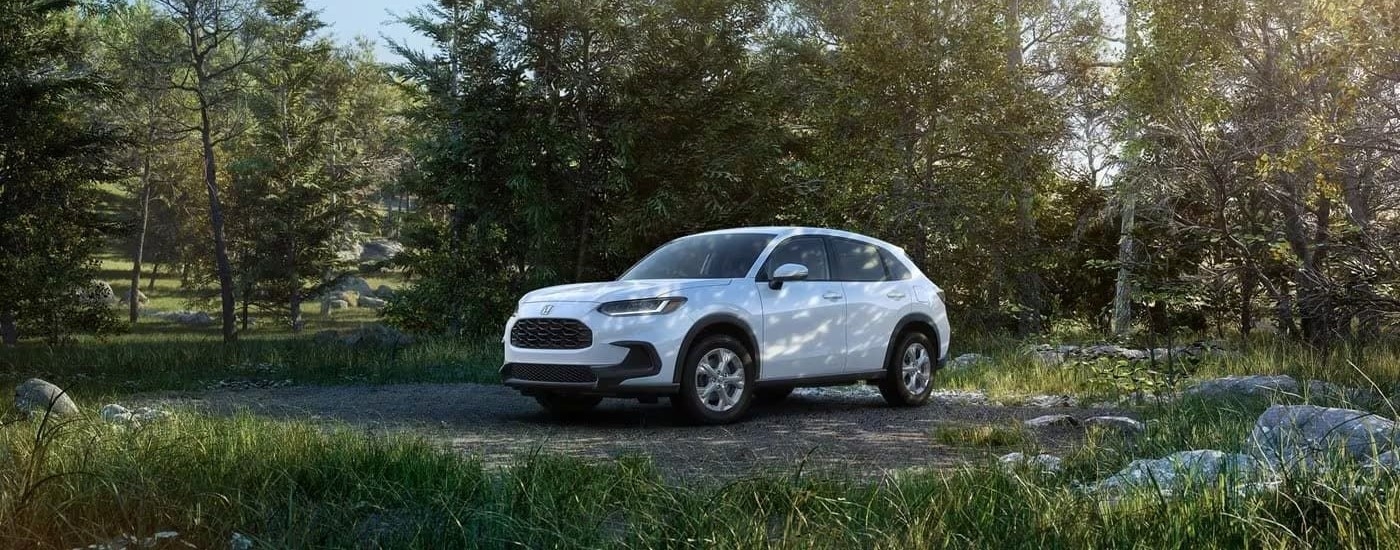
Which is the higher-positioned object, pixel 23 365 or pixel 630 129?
→ pixel 630 129

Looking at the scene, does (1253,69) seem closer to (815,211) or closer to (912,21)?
(912,21)

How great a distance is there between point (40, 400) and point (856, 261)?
7.51 m

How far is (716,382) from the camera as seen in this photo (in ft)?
32.9

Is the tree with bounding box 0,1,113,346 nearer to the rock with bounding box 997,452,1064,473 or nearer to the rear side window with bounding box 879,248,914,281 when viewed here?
the rear side window with bounding box 879,248,914,281

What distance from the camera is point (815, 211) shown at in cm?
2223

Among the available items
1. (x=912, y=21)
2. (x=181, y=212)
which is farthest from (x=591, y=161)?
(x=181, y=212)

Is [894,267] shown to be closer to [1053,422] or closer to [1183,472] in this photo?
[1053,422]

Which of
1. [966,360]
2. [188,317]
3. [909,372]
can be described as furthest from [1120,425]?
[188,317]

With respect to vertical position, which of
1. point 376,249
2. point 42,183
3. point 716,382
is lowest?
point 716,382

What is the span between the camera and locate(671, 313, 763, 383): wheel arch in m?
9.65

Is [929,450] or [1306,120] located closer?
[929,450]

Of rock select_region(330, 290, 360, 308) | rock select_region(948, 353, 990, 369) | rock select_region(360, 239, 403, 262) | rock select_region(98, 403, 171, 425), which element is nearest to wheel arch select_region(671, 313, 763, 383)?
rock select_region(98, 403, 171, 425)

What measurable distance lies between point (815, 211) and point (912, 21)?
3910 mm

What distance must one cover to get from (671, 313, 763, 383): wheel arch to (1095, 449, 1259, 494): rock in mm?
4098
